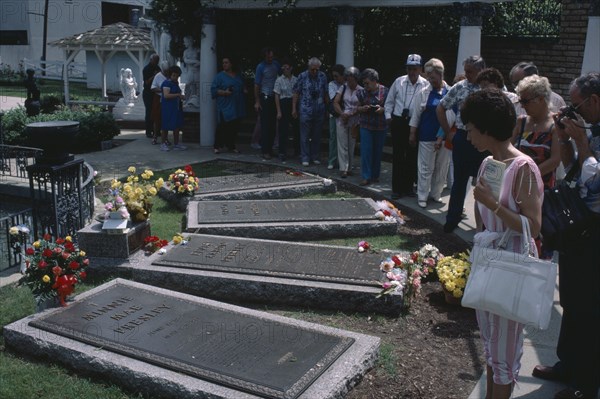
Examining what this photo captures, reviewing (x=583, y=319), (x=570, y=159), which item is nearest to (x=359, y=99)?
(x=570, y=159)

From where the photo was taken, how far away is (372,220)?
25.5 ft

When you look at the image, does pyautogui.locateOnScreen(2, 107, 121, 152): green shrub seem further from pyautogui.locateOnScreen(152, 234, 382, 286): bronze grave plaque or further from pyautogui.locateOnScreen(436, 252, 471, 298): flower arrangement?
pyautogui.locateOnScreen(436, 252, 471, 298): flower arrangement

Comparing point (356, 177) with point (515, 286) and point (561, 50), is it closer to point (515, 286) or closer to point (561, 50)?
point (561, 50)

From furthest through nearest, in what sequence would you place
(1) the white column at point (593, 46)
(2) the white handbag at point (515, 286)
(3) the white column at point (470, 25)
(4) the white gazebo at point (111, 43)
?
(4) the white gazebo at point (111, 43)
(3) the white column at point (470, 25)
(1) the white column at point (593, 46)
(2) the white handbag at point (515, 286)

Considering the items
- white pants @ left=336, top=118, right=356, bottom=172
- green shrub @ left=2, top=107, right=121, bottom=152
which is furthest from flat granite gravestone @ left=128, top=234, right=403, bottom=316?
green shrub @ left=2, top=107, right=121, bottom=152

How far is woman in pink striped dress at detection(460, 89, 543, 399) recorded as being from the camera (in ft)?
10.8

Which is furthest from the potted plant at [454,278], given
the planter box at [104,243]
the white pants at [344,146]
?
the white pants at [344,146]

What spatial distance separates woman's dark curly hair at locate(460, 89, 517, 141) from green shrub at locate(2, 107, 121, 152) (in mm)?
11405

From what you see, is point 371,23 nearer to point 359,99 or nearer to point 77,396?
point 359,99

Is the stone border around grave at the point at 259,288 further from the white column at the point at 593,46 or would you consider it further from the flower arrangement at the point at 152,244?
the white column at the point at 593,46

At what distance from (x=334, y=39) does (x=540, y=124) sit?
1030 centimetres

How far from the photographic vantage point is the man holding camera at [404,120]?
870 centimetres

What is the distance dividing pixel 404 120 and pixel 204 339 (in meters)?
5.26

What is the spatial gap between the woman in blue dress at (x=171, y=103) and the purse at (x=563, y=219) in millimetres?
9772
